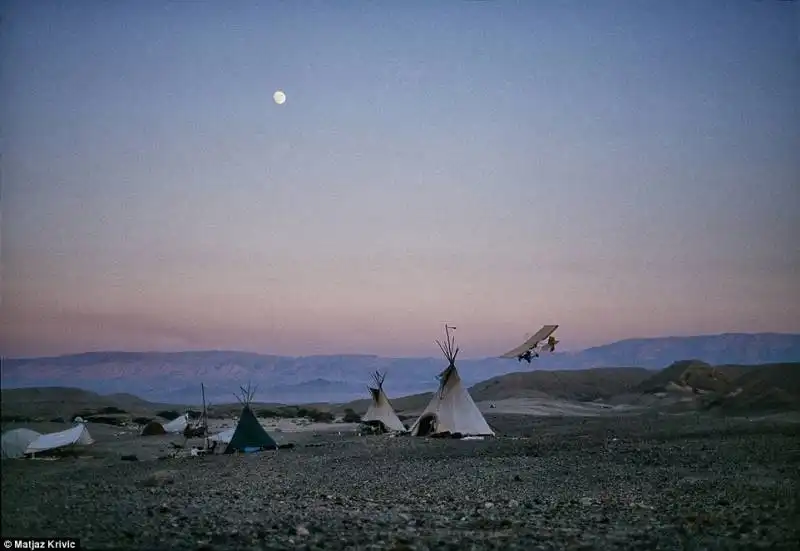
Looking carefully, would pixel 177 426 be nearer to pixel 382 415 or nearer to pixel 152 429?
pixel 152 429

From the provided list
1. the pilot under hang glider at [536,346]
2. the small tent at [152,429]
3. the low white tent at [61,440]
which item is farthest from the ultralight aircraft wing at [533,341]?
the small tent at [152,429]

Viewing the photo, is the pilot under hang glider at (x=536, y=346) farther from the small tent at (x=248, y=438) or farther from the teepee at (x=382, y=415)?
Answer: the teepee at (x=382, y=415)

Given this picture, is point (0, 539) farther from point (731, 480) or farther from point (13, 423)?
point (731, 480)

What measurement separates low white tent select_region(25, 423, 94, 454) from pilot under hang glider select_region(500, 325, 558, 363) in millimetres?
11786

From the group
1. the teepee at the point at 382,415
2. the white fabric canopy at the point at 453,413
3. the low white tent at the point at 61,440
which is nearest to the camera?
the low white tent at the point at 61,440

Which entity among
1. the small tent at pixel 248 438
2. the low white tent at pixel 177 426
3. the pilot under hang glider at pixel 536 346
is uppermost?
the pilot under hang glider at pixel 536 346

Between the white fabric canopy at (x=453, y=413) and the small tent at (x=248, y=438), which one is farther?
the white fabric canopy at (x=453, y=413)

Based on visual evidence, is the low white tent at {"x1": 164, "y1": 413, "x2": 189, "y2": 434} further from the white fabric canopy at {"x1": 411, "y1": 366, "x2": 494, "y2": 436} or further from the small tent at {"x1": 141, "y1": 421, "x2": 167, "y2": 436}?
the white fabric canopy at {"x1": 411, "y1": 366, "x2": 494, "y2": 436}

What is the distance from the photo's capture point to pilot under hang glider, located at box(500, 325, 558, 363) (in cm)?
1870

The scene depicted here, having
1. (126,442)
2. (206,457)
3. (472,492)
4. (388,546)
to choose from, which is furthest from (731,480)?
(126,442)

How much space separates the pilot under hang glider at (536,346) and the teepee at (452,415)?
145 inches

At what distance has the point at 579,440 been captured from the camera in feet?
62.9

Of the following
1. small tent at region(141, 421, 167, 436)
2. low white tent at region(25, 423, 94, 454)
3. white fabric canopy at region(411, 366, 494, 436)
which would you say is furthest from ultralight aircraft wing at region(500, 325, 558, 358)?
small tent at region(141, 421, 167, 436)

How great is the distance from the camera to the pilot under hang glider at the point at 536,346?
61.4 ft
